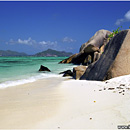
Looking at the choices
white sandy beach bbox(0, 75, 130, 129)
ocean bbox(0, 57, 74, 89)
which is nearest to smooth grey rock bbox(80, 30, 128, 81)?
white sandy beach bbox(0, 75, 130, 129)

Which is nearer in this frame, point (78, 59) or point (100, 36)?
point (100, 36)

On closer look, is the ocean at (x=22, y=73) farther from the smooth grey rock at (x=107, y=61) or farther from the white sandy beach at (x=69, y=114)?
the white sandy beach at (x=69, y=114)

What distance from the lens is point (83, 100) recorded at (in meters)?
3.97

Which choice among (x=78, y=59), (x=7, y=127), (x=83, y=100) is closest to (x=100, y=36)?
(x=78, y=59)

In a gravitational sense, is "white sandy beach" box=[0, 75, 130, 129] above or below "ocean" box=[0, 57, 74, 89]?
below

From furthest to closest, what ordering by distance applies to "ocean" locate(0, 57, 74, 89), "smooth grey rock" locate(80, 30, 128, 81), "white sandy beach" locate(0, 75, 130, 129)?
1. "ocean" locate(0, 57, 74, 89)
2. "smooth grey rock" locate(80, 30, 128, 81)
3. "white sandy beach" locate(0, 75, 130, 129)

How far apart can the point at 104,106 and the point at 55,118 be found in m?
1.16

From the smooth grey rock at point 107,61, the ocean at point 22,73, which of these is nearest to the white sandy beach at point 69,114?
the smooth grey rock at point 107,61

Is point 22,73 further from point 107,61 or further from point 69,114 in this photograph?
point 69,114

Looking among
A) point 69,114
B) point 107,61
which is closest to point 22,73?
point 107,61

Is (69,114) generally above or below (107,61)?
below

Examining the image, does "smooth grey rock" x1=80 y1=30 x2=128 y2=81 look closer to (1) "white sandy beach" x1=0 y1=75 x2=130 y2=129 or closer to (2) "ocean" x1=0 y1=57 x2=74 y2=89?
(1) "white sandy beach" x1=0 y1=75 x2=130 y2=129

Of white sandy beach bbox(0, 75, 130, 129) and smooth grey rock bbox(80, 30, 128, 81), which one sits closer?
white sandy beach bbox(0, 75, 130, 129)

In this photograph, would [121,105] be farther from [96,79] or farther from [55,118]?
[96,79]
